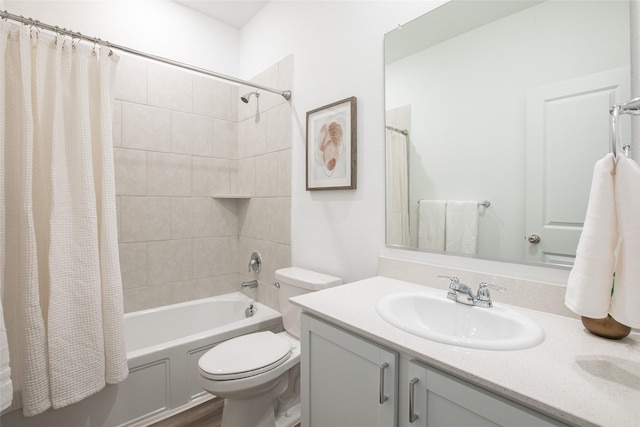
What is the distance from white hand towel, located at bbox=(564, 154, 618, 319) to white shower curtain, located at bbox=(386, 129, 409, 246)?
729mm

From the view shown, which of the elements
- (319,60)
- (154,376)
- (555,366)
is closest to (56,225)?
(154,376)

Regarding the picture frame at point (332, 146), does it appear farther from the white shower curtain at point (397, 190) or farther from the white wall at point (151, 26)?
the white wall at point (151, 26)

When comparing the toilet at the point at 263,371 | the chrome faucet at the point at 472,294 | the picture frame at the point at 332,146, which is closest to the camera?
the chrome faucet at the point at 472,294

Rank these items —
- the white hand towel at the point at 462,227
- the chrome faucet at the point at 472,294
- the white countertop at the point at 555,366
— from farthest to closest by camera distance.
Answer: the white hand towel at the point at 462,227
the chrome faucet at the point at 472,294
the white countertop at the point at 555,366

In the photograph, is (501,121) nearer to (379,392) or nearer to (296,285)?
(379,392)

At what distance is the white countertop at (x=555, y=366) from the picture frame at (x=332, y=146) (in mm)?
882

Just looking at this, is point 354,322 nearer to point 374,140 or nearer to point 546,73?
point 374,140

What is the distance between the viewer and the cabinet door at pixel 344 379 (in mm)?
867

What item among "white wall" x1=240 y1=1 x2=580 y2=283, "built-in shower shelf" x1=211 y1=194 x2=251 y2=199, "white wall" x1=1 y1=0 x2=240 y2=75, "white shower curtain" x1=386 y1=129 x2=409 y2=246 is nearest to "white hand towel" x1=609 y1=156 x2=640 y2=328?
"white wall" x1=240 y1=1 x2=580 y2=283

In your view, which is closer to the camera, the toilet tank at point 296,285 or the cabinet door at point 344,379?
the cabinet door at point 344,379

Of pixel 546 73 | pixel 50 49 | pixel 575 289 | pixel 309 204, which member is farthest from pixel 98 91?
pixel 575 289

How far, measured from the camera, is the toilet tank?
1660 mm

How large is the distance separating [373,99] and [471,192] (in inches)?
27.1

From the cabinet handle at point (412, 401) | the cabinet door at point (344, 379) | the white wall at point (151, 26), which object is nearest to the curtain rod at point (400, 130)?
the cabinet door at point (344, 379)
